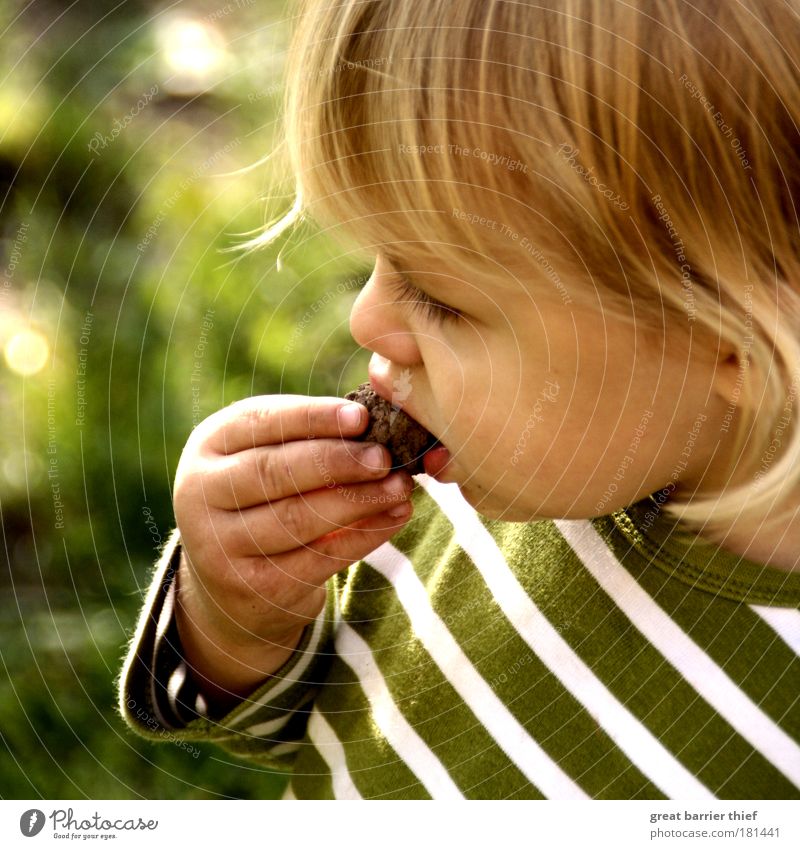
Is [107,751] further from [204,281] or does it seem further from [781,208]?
[781,208]

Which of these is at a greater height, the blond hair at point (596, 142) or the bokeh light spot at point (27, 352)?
the bokeh light spot at point (27, 352)

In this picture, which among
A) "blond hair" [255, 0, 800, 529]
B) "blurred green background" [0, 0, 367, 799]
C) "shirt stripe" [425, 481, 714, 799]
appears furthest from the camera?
"blurred green background" [0, 0, 367, 799]

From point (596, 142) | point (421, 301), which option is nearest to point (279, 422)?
point (421, 301)

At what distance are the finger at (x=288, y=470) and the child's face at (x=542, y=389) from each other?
4cm

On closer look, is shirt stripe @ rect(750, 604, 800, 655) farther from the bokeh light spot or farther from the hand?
the bokeh light spot

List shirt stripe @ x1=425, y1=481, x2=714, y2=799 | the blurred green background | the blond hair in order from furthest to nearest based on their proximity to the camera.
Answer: the blurred green background
shirt stripe @ x1=425, y1=481, x2=714, y2=799
the blond hair

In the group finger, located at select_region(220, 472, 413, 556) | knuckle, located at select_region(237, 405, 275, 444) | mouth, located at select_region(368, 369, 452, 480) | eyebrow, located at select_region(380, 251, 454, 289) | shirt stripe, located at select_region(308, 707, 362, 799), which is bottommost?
shirt stripe, located at select_region(308, 707, 362, 799)

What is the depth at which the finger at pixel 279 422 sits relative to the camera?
0.59m

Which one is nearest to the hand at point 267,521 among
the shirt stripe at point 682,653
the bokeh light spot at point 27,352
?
the shirt stripe at point 682,653

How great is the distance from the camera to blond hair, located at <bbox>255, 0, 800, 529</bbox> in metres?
0.48

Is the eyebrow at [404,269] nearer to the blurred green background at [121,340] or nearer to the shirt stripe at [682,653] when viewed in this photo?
the shirt stripe at [682,653]

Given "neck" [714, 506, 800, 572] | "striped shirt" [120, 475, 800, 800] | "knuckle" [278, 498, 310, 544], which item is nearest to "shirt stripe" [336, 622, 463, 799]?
"striped shirt" [120, 475, 800, 800]

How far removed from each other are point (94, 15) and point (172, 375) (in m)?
0.38

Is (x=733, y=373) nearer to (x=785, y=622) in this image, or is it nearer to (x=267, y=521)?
(x=785, y=622)
